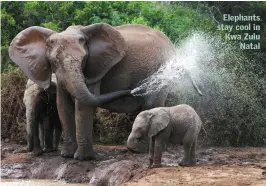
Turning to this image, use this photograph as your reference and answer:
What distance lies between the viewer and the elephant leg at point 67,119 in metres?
12.6

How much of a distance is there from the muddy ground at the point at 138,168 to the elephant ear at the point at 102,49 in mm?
1466

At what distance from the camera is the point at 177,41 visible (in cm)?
1848

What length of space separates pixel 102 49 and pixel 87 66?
1.50 feet

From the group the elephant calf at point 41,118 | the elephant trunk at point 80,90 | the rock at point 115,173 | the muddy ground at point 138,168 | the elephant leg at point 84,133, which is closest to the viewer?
the muddy ground at point 138,168

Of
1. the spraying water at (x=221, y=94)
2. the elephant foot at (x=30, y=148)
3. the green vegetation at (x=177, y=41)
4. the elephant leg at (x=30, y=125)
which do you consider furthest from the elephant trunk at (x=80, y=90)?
the green vegetation at (x=177, y=41)

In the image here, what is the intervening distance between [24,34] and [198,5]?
9.76m

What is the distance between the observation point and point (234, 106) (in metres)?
15.0

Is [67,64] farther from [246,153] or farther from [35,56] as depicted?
[246,153]

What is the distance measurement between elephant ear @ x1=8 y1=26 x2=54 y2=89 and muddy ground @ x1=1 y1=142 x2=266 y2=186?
4.58ft

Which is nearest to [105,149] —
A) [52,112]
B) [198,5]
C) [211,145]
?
[52,112]

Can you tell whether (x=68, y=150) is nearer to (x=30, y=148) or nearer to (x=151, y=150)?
(x=30, y=148)

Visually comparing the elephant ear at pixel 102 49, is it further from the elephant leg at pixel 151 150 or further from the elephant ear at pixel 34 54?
the elephant leg at pixel 151 150

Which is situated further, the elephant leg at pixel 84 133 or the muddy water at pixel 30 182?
the elephant leg at pixel 84 133

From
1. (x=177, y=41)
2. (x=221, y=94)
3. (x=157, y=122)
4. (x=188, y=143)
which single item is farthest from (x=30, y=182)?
(x=177, y=41)
